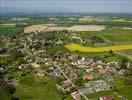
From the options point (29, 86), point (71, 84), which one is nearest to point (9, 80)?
point (29, 86)

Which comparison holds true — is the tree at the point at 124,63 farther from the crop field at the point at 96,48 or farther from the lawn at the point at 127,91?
the crop field at the point at 96,48

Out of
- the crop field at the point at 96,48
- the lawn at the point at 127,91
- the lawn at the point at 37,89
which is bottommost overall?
the lawn at the point at 37,89

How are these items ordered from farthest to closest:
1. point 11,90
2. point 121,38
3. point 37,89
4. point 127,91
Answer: point 121,38, point 37,89, point 11,90, point 127,91

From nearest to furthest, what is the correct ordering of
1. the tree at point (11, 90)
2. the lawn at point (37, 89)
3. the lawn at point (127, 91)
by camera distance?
1. the lawn at point (127, 91)
2. the lawn at point (37, 89)
3. the tree at point (11, 90)

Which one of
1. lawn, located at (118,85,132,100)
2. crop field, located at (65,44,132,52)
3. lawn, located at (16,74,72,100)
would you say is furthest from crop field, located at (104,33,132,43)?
lawn, located at (118,85,132,100)

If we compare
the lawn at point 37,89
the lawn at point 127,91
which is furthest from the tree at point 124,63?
the lawn at point 37,89

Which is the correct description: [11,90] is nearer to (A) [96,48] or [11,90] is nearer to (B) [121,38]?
(A) [96,48]

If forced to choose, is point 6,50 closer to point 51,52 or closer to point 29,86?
point 51,52

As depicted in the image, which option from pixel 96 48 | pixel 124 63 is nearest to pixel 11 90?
pixel 124 63
